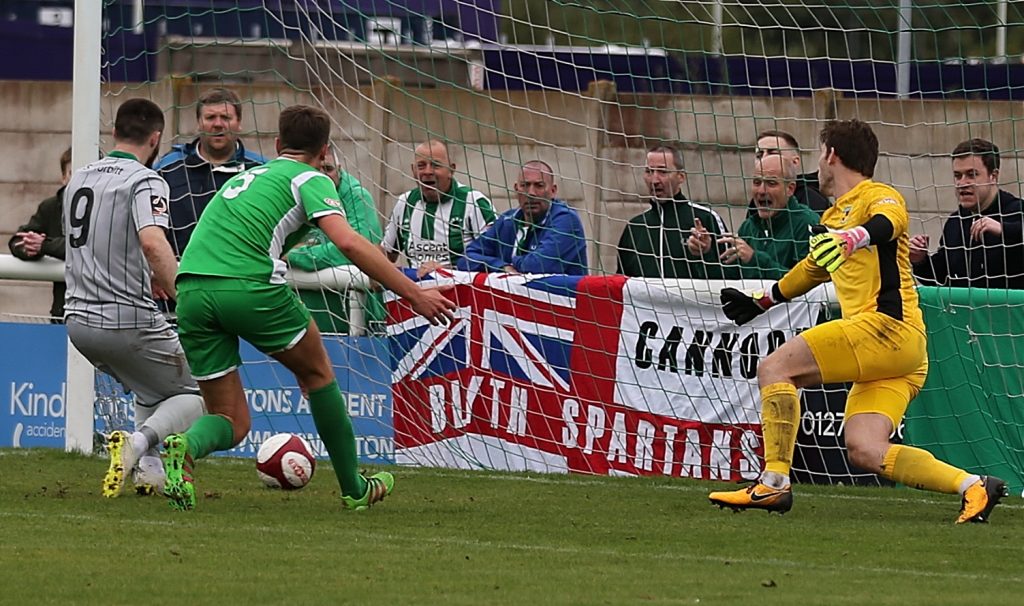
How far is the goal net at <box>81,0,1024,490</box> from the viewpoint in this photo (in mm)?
10289

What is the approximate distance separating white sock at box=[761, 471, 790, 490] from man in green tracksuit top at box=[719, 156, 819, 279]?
229 cm

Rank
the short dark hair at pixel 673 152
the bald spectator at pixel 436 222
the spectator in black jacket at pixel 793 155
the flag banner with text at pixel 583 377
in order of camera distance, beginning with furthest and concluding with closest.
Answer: the bald spectator at pixel 436 222
the short dark hair at pixel 673 152
the flag banner with text at pixel 583 377
the spectator in black jacket at pixel 793 155

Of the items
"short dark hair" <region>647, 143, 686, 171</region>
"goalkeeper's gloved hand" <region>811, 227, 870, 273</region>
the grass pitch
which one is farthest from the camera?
"short dark hair" <region>647, 143, 686, 171</region>

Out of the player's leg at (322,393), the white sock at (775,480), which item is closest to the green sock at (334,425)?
the player's leg at (322,393)

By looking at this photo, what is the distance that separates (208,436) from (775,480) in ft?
8.37

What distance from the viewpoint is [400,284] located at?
7562mm

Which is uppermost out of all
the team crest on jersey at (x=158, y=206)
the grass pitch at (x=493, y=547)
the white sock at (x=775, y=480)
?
the team crest on jersey at (x=158, y=206)

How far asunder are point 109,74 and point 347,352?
2.24 m

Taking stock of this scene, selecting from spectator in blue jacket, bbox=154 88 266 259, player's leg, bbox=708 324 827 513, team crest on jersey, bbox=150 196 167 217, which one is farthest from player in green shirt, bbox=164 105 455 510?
spectator in blue jacket, bbox=154 88 266 259

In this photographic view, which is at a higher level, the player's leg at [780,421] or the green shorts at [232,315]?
the green shorts at [232,315]

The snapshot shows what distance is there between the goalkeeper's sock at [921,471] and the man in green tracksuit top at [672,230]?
2.57 meters

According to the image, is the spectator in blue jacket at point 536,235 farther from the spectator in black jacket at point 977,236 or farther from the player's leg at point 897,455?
the player's leg at point 897,455

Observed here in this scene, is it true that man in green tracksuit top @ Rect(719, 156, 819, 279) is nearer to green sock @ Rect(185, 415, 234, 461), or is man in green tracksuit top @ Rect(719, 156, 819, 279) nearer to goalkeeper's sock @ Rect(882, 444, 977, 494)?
goalkeeper's sock @ Rect(882, 444, 977, 494)

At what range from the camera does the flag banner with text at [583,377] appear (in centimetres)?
1055
